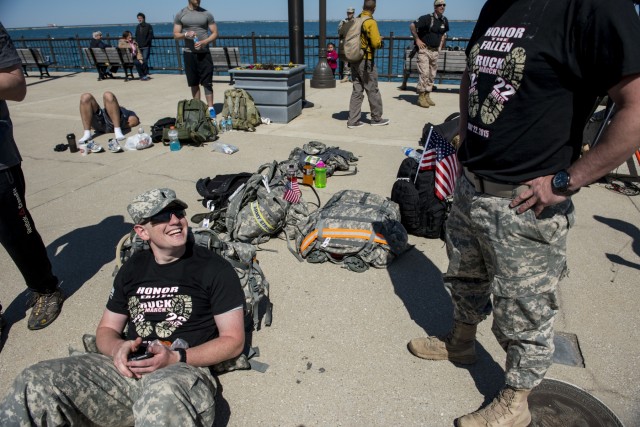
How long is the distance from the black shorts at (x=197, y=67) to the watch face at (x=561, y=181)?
763cm

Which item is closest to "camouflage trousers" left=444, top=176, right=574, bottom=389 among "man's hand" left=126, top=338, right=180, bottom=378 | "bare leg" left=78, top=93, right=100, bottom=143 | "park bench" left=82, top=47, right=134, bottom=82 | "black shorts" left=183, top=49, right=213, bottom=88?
"man's hand" left=126, top=338, right=180, bottom=378

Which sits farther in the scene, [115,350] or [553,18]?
[115,350]

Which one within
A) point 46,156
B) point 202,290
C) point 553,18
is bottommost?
point 46,156

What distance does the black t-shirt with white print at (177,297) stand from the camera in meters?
2.22

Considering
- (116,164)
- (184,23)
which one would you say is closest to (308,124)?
(184,23)

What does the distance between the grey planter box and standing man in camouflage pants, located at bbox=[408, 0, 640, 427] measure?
6280 mm

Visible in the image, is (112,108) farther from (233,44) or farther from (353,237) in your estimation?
(233,44)

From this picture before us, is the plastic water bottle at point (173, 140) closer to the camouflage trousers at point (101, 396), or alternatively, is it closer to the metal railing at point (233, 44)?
the camouflage trousers at point (101, 396)

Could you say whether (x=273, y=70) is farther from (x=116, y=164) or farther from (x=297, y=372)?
(x=297, y=372)

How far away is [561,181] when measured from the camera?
1.70m

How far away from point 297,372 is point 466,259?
1281mm

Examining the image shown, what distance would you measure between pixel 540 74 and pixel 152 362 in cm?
209

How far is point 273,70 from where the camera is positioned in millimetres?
8141

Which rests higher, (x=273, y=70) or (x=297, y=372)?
(x=273, y=70)
